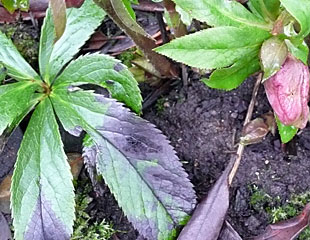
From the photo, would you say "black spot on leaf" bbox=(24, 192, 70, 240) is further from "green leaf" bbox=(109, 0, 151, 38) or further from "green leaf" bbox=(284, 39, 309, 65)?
"green leaf" bbox=(284, 39, 309, 65)

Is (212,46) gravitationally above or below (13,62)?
below

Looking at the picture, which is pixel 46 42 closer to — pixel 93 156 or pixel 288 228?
pixel 93 156

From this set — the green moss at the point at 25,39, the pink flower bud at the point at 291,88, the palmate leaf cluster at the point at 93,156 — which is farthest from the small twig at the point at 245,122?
the green moss at the point at 25,39

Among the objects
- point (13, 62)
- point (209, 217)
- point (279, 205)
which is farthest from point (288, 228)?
point (13, 62)

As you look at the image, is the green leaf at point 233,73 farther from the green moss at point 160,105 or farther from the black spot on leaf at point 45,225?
the black spot on leaf at point 45,225

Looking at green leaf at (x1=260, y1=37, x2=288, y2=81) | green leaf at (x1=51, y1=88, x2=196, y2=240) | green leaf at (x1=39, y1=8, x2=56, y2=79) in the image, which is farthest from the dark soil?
green leaf at (x1=260, y1=37, x2=288, y2=81)

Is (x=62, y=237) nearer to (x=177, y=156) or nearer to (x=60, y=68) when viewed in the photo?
(x=177, y=156)

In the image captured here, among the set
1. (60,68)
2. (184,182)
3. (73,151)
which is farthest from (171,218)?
(60,68)

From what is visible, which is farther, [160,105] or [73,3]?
[160,105]
